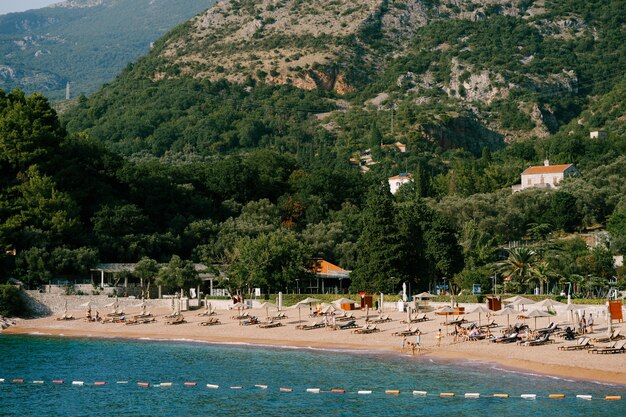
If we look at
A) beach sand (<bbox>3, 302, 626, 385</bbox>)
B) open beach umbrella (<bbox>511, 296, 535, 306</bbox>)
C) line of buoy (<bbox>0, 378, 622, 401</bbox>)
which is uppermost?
open beach umbrella (<bbox>511, 296, 535, 306</bbox>)

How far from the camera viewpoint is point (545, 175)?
435ft

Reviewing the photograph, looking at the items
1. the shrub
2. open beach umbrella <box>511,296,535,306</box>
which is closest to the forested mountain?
the shrub

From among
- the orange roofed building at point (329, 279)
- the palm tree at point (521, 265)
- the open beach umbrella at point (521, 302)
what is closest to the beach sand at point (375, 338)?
the open beach umbrella at point (521, 302)

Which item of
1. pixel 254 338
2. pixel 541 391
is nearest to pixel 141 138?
pixel 254 338

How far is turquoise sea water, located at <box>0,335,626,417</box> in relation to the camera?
43.1 m

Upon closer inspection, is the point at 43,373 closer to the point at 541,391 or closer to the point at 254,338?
the point at 254,338

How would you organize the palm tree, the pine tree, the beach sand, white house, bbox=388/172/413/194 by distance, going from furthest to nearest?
white house, bbox=388/172/413/194
the palm tree
the pine tree
the beach sand

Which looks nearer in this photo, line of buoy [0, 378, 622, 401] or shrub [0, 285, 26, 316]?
line of buoy [0, 378, 622, 401]

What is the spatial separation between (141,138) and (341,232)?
85.8m

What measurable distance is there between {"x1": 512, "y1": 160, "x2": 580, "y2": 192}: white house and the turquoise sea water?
76973mm

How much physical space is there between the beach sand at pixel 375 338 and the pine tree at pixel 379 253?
5.67 meters

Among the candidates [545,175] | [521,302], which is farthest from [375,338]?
[545,175]

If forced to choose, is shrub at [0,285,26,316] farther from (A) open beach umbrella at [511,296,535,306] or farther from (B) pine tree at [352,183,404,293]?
(A) open beach umbrella at [511,296,535,306]

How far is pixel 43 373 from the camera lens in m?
55.3
